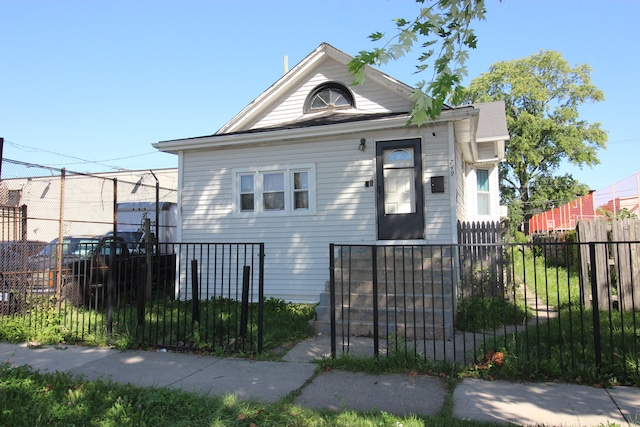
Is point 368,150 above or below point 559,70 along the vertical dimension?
below

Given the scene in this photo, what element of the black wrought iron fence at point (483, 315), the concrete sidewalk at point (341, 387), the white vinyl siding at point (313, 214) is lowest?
the concrete sidewalk at point (341, 387)

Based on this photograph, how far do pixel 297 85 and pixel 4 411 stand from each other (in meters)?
8.71

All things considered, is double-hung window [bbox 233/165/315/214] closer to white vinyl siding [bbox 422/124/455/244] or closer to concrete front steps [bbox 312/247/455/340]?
concrete front steps [bbox 312/247/455/340]

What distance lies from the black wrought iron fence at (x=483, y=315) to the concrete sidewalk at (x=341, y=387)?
471 mm

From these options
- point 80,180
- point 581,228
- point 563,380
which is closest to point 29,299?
point 563,380

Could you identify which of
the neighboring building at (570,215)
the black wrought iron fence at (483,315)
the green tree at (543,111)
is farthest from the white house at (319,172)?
the green tree at (543,111)

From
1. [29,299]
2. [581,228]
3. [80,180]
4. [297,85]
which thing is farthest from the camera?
[80,180]

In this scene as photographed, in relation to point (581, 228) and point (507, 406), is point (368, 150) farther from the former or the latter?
point (507, 406)

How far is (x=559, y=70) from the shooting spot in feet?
133

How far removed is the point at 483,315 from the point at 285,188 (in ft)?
18.4

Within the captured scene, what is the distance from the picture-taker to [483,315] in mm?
5371

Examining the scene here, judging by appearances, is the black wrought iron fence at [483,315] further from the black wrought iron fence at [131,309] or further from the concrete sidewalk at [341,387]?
the black wrought iron fence at [131,309]

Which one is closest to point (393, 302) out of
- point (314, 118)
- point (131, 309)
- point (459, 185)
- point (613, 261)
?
point (131, 309)

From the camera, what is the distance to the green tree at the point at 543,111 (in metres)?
39.4
